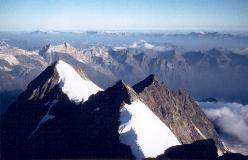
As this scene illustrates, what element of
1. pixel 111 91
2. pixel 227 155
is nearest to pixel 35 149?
pixel 111 91

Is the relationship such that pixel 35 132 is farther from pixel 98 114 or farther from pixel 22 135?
pixel 98 114

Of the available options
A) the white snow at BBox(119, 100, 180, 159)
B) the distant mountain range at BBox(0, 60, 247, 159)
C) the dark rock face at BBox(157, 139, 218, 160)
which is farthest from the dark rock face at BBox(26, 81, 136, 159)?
the dark rock face at BBox(157, 139, 218, 160)

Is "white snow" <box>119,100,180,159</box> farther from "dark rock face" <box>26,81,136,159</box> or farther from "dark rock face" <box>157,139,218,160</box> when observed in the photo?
"dark rock face" <box>157,139,218,160</box>

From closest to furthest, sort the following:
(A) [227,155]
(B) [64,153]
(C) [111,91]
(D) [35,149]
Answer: (A) [227,155] → (B) [64,153] → (D) [35,149] → (C) [111,91]

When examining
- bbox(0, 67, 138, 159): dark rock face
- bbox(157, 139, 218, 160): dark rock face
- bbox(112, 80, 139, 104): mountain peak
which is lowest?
bbox(0, 67, 138, 159): dark rock face

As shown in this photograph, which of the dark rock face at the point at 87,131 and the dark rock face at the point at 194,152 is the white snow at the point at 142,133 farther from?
the dark rock face at the point at 194,152

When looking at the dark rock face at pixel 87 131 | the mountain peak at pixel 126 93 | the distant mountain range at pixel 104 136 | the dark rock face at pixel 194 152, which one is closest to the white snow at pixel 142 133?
the distant mountain range at pixel 104 136
